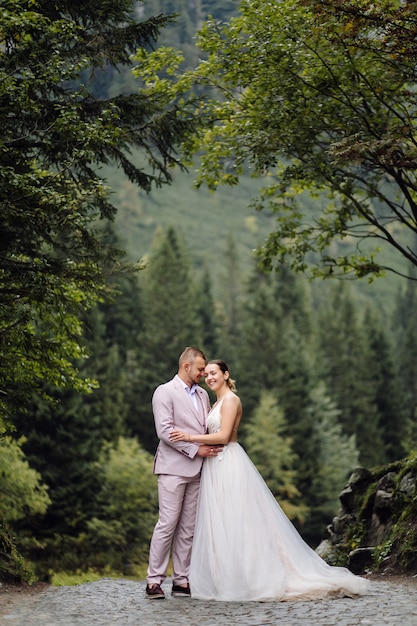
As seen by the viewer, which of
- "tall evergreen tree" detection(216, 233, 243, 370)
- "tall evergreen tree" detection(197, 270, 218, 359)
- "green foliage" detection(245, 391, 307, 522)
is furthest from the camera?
"tall evergreen tree" detection(216, 233, 243, 370)

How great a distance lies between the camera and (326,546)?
1474 centimetres

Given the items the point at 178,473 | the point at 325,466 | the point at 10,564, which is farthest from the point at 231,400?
the point at 325,466

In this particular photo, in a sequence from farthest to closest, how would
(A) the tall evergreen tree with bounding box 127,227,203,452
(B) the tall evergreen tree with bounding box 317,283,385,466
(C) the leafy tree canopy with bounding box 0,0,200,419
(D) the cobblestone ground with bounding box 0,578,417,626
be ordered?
1. (B) the tall evergreen tree with bounding box 317,283,385,466
2. (A) the tall evergreen tree with bounding box 127,227,203,452
3. (C) the leafy tree canopy with bounding box 0,0,200,419
4. (D) the cobblestone ground with bounding box 0,578,417,626

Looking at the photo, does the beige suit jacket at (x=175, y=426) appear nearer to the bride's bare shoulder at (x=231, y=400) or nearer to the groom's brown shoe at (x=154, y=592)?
the bride's bare shoulder at (x=231, y=400)

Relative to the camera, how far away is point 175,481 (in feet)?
28.7

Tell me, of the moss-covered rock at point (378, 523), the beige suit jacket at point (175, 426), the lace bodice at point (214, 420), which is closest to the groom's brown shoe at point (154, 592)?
the beige suit jacket at point (175, 426)

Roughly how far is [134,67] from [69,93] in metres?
2.29

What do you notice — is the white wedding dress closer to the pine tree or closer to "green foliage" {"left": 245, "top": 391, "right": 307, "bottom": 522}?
"green foliage" {"left": 245, "top": 391, "right": 307, "bottom": 522}

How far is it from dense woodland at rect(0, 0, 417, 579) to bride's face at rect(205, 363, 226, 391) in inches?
114

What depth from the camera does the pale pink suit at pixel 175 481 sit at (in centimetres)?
867

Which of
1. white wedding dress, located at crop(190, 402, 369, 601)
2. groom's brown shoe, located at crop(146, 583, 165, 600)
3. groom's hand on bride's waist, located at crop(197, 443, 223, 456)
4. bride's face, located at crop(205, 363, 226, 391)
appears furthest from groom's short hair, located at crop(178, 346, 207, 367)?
groom's brown shoe, located at crop(146, 583, 165, 600)

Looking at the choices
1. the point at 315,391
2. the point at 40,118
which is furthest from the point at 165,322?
the point at 40,118

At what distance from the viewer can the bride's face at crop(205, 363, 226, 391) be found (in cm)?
891

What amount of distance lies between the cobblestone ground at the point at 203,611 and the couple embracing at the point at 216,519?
223 millimetres
